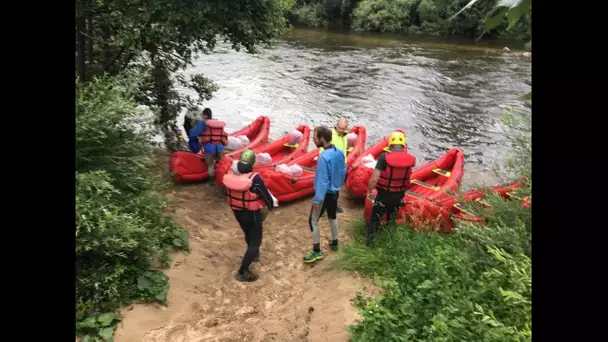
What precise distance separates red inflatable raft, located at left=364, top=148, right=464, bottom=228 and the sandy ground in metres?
1.01

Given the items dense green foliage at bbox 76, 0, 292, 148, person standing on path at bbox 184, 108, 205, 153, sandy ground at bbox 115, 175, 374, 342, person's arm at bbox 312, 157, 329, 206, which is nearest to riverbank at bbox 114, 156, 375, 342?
sandy ground at bbox 115, 175, 374, 342

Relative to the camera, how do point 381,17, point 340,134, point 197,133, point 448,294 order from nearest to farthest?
point 448,294 → point 340,134 → point 197,133 → point 381,17

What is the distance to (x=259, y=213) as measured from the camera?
5.19 m

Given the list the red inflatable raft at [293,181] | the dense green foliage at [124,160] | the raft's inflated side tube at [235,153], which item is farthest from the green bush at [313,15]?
the red inflatable raft at [293,181]

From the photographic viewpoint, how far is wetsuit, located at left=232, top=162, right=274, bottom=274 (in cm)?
504

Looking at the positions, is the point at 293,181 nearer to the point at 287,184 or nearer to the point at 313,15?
the point at 287,184

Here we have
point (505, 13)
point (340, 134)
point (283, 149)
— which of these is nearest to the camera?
point (505, 13)

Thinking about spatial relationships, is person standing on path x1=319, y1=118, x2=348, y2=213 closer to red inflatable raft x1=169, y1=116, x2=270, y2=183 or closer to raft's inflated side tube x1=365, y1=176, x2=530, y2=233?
raft's inflated side tube x1=365, y1=176, x2=530, y2=233

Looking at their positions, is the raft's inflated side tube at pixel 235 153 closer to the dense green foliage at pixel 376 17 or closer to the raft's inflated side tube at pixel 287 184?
the raft's inflated side tube at pixel 287 184

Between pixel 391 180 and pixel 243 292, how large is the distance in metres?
2.11

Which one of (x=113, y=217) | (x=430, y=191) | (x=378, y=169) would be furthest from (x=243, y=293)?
(x=430, y=191)

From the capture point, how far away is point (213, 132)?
7.71m
